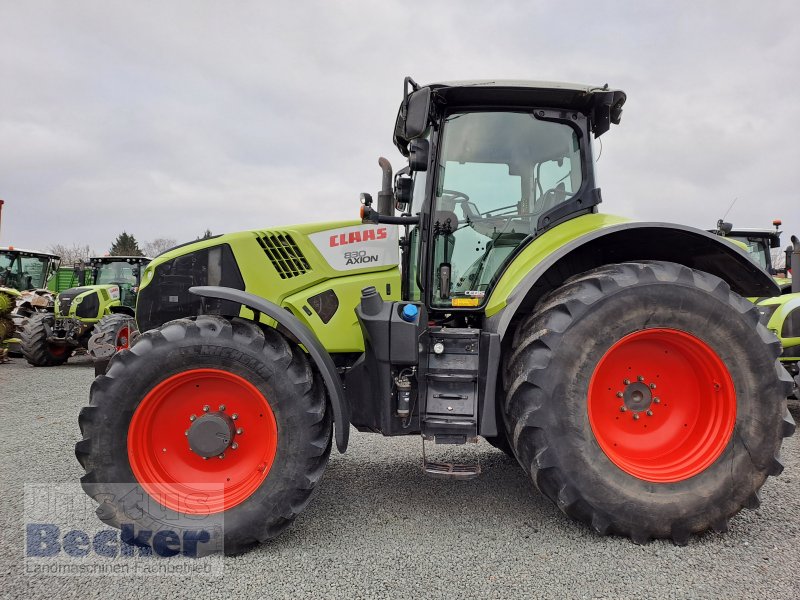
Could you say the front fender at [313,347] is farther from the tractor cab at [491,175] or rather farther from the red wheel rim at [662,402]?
the red wheel rim at [662,402]

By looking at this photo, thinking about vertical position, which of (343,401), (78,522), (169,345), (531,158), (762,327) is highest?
(531,158)

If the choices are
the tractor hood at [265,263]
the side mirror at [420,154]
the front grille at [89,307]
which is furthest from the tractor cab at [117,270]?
the side mirror at [420,154]

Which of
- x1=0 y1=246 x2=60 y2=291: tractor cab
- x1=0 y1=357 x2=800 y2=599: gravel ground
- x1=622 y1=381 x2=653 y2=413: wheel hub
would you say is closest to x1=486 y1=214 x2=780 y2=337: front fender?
x1=622 y1=381 x2=653 y2=413: wheel hub

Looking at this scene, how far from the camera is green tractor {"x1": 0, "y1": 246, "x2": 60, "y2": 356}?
32.8ft

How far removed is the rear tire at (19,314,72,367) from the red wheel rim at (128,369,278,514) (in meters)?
8.50

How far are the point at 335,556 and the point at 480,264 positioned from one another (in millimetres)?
1701

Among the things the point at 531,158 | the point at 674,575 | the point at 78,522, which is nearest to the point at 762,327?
the point at 674,575

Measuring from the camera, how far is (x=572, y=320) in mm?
2494

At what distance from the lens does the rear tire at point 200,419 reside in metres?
2.42

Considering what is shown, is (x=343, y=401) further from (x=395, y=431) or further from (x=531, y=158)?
(x=531, y=158)

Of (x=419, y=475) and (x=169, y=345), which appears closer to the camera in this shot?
(x=169, y=345)
